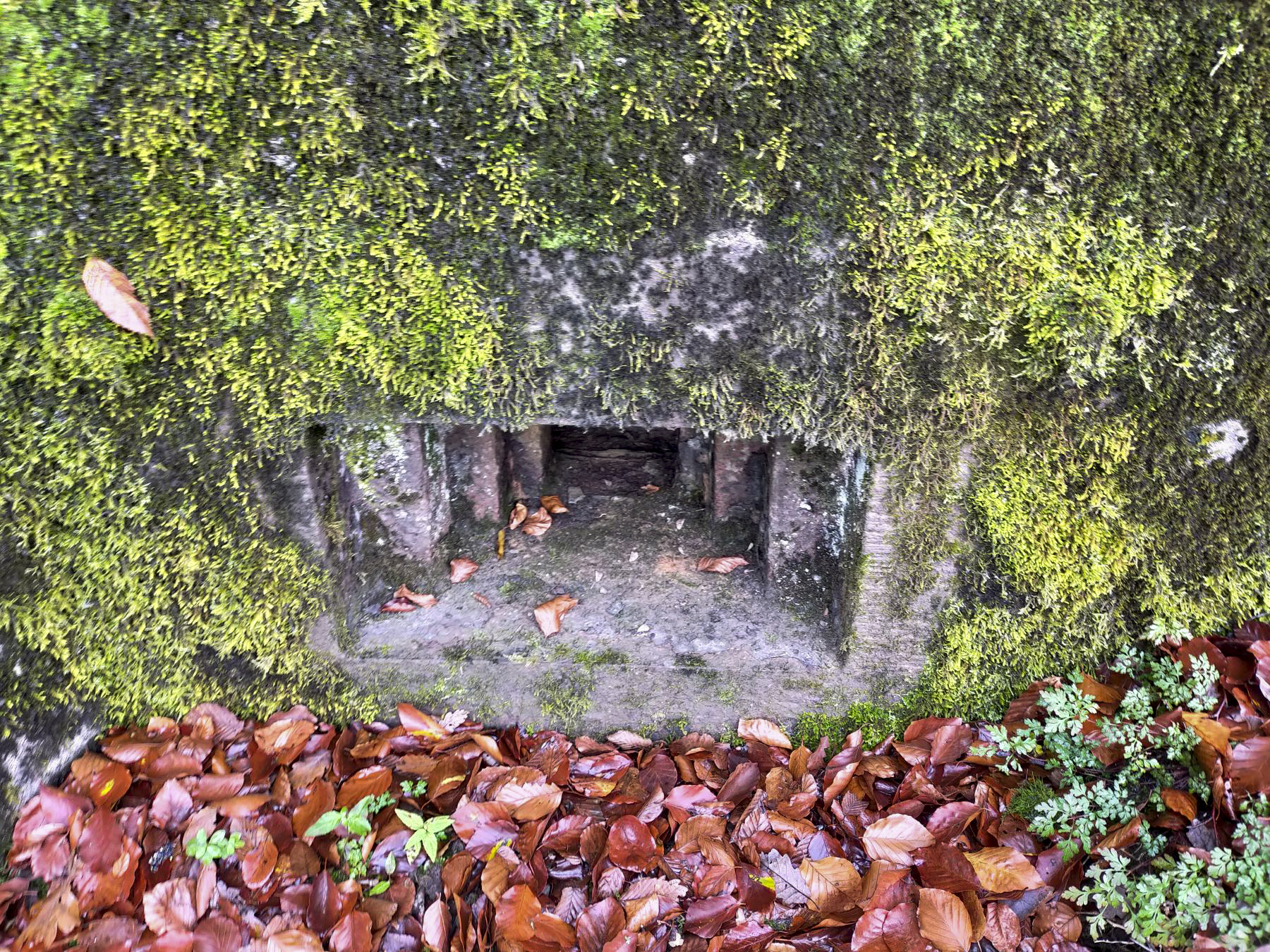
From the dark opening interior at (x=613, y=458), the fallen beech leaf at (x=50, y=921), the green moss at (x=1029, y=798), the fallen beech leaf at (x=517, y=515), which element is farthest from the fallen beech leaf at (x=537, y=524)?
the green moss at (x=1029, y=798)

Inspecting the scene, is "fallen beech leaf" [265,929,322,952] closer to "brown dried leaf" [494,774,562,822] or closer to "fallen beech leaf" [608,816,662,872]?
"brown dried leaf" [494,774,562,822]

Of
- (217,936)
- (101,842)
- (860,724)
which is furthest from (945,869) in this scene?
Answer: (101,842)

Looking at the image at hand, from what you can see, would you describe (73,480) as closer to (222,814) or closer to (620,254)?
(222,814)

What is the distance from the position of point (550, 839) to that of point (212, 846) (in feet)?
2.83

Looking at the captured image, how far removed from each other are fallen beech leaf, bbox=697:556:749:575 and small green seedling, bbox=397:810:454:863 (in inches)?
40.7

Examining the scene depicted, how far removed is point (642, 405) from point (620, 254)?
1.22 ft

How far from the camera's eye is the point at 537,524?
8.17ft

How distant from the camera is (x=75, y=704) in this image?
6.41 feet

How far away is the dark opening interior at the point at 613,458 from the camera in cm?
273

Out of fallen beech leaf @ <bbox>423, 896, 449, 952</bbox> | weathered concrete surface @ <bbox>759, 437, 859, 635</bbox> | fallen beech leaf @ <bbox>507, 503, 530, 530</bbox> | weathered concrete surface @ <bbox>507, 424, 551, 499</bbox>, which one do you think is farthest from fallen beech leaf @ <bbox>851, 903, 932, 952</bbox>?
weathered concrete surface @ <bbox>507, 424, 551, 499</bbox>

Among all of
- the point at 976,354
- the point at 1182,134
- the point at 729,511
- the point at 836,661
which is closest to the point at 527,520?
the point at 729,511

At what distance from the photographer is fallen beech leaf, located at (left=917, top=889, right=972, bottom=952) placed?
153cm

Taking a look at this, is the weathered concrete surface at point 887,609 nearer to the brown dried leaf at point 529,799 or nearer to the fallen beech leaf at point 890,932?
the fallen beech leaf at point 890,932

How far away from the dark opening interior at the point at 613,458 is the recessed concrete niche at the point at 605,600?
16.6 inches
